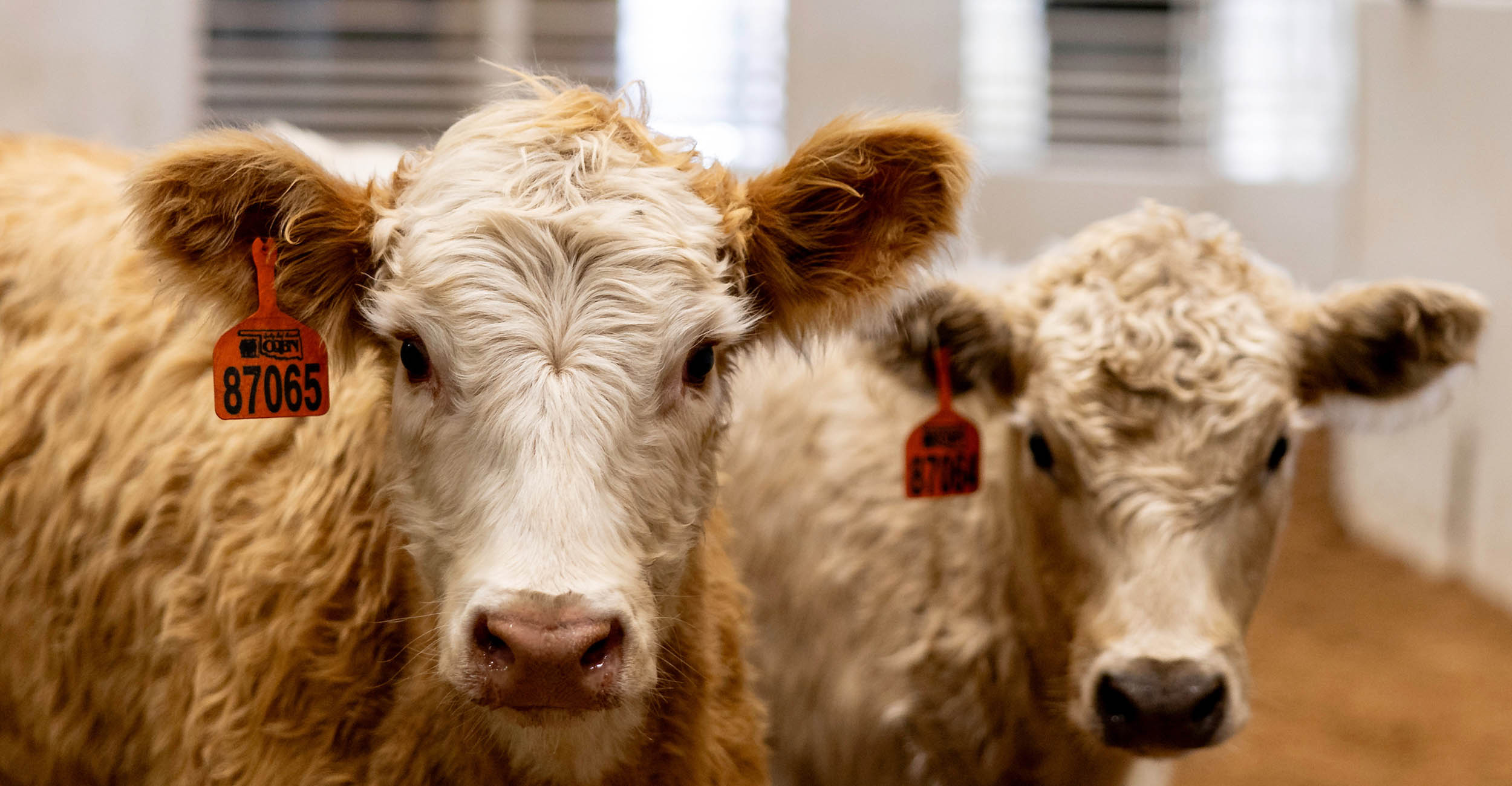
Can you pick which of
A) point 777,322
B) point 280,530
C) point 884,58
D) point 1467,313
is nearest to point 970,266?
point 1467,313

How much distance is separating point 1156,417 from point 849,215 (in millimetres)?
721

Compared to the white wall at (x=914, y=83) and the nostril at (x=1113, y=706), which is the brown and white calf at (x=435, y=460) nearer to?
the nostril at (x=1113, y=706)

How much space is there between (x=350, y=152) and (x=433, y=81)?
4911 mm

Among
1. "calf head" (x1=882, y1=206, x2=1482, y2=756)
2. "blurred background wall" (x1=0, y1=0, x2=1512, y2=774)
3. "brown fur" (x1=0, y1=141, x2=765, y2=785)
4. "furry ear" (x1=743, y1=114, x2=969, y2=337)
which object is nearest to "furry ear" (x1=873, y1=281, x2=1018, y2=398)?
"calf head" (x1=882, y1=206, x2=1482, y2=756)

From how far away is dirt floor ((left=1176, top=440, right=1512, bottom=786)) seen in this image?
425cm

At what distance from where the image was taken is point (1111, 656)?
7.45 ft

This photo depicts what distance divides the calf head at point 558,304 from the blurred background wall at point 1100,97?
3.56m

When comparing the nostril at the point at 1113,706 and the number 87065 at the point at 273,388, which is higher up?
the number 87065 at the point at 273,388

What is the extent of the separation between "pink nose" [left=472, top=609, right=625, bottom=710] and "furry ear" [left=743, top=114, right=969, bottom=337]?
651 millimetres

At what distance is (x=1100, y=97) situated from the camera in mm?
8812

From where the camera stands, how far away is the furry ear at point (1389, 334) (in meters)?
2.53

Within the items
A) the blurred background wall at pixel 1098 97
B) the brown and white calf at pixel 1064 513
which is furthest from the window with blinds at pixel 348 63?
the brown and white calf at pixel 1064 513

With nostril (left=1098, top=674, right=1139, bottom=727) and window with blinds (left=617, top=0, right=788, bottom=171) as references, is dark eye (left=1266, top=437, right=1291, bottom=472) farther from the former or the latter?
window with blinds (left=617, top=0, right=788, bottom=171)

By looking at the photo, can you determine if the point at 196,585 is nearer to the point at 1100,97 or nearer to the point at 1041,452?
the point at 1041,452
